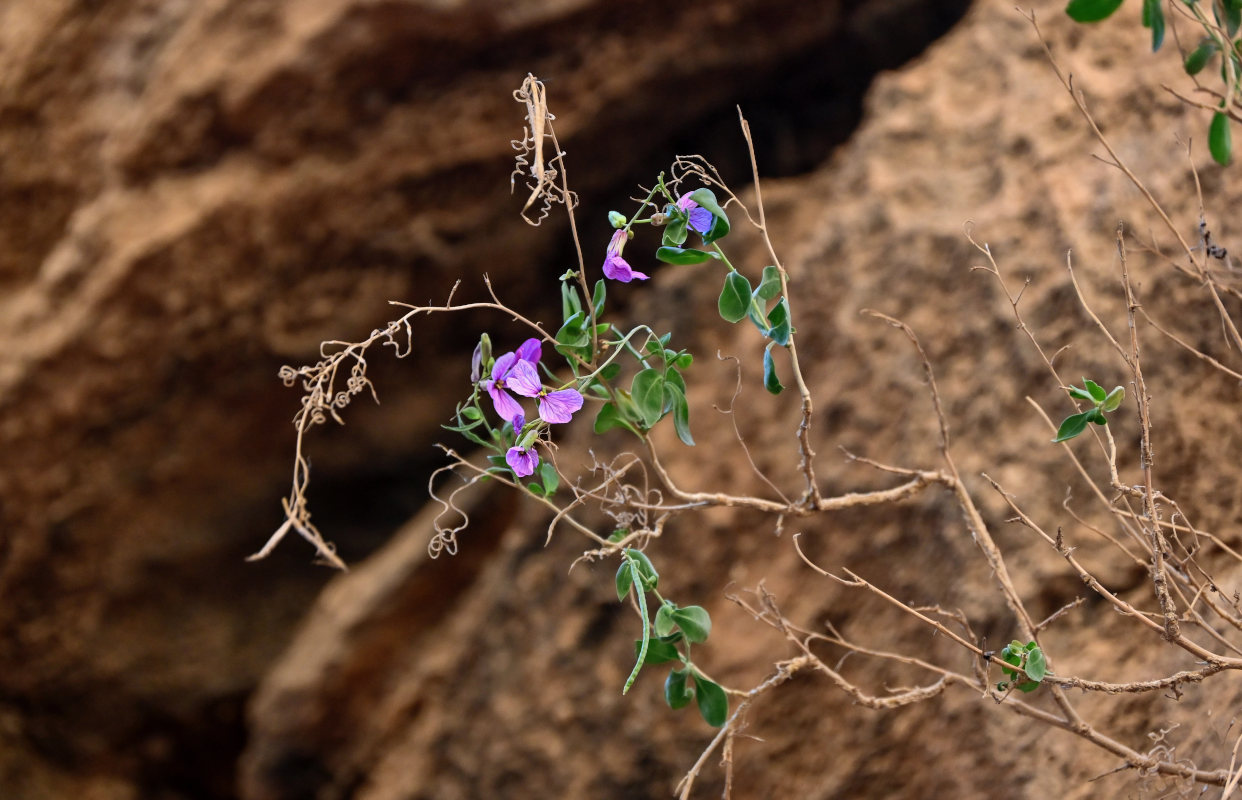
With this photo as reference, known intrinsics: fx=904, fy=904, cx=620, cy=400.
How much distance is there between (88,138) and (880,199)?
1341mm

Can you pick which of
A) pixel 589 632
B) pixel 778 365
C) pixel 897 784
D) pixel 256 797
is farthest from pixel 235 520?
pixel 897 784

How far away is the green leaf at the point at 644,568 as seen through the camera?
669 millimetres

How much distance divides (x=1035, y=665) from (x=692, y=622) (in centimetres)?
25

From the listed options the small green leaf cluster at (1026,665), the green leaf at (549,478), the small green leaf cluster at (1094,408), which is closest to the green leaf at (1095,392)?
the small green leaf cluster at (1094,408)

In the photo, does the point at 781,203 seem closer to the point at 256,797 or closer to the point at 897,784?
the point at 897,784

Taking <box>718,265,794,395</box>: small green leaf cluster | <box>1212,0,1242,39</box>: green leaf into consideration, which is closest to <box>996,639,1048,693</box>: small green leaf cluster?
<box>718,265,794,395</box>: small green leaf cluster

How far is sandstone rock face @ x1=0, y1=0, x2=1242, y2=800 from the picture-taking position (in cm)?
107

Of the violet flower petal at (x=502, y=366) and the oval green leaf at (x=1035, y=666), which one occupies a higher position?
the violet flower petal at (x=502, y=366)

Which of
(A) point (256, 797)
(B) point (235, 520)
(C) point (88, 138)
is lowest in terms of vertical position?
(A) point (256, 797)

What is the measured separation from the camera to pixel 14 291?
5.35 feet

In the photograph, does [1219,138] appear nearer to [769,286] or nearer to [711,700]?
[769,286]

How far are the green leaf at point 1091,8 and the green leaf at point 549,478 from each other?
0.51 metres

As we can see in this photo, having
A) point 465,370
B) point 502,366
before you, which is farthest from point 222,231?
point 502,366

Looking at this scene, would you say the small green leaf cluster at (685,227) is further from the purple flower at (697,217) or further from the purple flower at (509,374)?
the purple flower at (509,374)
